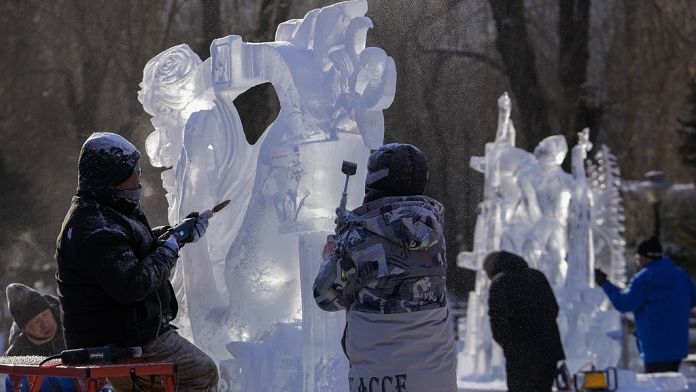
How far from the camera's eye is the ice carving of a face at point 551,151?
1259 cm

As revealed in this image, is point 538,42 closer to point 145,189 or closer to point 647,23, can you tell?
point 647,23

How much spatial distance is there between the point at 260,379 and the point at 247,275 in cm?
61

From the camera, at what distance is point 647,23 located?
2394 cm

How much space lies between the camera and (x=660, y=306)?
895 cm

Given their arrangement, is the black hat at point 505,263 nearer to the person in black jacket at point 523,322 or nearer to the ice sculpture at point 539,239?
the person in black jacket at point 523,322

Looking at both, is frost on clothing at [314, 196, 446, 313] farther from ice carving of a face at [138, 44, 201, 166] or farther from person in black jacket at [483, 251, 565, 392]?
ice carving of a face at [138, 44, 201, 166]

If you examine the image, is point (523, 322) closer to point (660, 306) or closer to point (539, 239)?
point (660, 306)

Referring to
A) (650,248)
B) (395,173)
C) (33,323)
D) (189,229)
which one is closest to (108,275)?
(189,229)

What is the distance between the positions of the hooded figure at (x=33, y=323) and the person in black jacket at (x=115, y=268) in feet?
7.12

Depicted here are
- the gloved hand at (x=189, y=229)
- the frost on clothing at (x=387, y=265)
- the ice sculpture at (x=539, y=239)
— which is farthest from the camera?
the ice sculpture at (x=539, y=239)

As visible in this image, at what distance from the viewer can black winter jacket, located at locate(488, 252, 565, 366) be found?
688 centimetres

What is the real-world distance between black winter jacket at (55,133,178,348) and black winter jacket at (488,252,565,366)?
2.71 m

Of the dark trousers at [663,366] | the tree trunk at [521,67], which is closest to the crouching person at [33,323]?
the dark trousers at [663,366]

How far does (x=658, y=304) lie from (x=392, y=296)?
4.98 m
